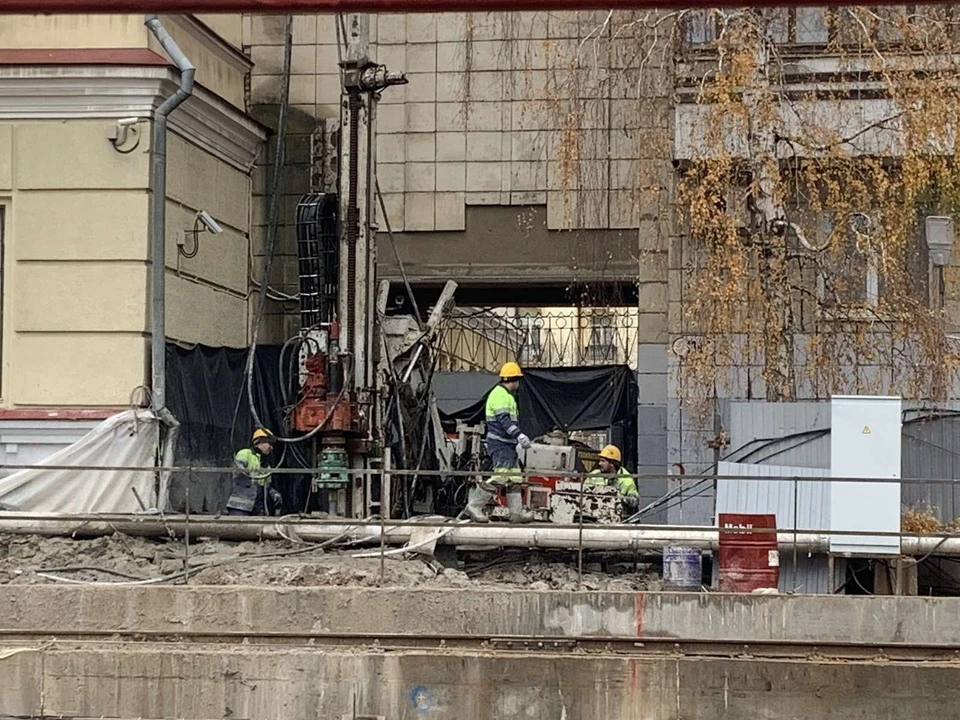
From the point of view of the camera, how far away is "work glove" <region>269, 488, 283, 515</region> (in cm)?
1795

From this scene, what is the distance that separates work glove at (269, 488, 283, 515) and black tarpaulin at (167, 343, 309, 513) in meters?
0.51

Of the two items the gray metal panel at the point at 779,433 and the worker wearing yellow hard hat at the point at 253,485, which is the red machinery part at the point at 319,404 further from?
the gray metal panel at the point at 779,433

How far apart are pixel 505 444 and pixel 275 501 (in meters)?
→ 3.26

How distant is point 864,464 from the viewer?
15094mm

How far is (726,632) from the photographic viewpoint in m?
13.7

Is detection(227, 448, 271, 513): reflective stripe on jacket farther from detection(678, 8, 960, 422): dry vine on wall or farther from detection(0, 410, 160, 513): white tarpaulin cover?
detection(678, 8, 960, 422): dry vine on wall

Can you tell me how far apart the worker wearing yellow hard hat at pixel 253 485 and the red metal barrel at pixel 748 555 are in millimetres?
5589

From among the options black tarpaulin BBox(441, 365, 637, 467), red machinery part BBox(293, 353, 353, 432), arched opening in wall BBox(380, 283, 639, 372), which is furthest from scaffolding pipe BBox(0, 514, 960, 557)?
arched opening in wall BBox(380, 283, 639, 372)

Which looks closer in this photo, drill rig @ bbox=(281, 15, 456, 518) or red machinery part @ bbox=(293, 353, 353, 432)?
red machinery part @ bbox=(293, 353, 353, 432)

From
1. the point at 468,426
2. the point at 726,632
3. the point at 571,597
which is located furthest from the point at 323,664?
the point at 468,426

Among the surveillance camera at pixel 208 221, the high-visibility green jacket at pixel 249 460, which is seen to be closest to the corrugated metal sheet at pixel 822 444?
the high-visibility green jacket at pixel 249 460

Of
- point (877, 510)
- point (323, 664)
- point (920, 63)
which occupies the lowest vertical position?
point (323, 664)

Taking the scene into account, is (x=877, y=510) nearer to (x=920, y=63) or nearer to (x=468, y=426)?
(x=920, y=63)

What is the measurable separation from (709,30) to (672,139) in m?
1.39
